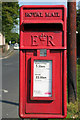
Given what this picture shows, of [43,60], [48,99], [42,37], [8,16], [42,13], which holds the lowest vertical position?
[48,99]

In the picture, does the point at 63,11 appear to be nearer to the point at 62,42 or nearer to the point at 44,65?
the point at 62,42

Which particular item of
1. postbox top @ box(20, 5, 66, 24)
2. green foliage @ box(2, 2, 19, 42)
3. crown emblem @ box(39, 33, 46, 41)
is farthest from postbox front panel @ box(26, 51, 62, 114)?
green foliage @ box(2, 2, 19, 42)

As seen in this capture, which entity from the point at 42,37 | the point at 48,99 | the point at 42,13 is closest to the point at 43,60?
the point at 42,37

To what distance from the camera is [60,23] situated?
137 inches

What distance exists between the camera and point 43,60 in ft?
11.5

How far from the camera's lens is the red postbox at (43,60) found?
353 centimetres

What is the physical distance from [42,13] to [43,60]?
0.65 m

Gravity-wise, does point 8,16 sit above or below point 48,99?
above

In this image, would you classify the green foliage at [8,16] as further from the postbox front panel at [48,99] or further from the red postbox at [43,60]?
the postbox front panel at [48,99]

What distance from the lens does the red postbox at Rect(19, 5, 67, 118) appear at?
3.53 meters

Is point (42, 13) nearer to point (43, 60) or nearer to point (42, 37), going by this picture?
point (42, 37)

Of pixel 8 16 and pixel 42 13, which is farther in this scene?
pixel 8 16

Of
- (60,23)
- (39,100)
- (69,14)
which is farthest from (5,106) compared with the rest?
(60,23)

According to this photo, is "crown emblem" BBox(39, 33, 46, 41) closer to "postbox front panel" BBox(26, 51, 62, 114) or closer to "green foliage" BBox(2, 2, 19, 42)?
"postbox front panel" BBox(26, 51, 62, 114)
